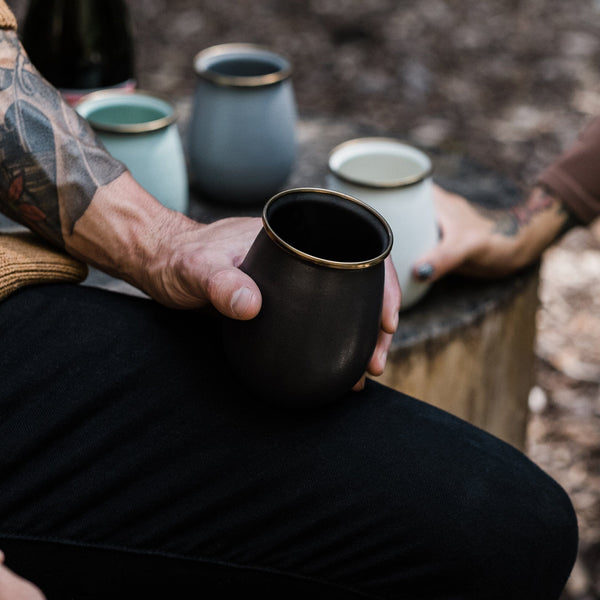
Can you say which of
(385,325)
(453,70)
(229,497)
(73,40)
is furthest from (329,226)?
(453,70)

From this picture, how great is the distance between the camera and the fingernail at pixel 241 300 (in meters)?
0.63

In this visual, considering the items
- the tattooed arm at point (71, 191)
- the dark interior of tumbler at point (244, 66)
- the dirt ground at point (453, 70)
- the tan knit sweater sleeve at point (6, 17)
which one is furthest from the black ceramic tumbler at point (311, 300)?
the dirt ground at point (453, 70)

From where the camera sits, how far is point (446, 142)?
2.69 metres

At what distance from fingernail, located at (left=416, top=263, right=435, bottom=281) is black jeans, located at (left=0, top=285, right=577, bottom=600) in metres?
0.28

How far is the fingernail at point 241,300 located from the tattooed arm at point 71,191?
173 mm

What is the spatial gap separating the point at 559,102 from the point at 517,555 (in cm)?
245

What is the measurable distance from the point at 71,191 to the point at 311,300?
36cm

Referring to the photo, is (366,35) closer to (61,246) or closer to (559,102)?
(559,102)

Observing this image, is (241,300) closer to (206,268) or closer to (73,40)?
(206,268)

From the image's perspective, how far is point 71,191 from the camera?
2.79ft

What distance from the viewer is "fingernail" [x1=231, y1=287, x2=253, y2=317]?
0.63m

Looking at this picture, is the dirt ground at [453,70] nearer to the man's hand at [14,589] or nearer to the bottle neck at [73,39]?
the bottle neck at [73,39]

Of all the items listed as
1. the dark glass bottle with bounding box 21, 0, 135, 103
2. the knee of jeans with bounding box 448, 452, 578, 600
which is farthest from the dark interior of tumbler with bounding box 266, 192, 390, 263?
the dark glass bottle with bounding box 21, 0, 135, 103

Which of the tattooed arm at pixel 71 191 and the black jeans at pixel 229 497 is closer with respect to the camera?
the black jeans at pixel 229 497
